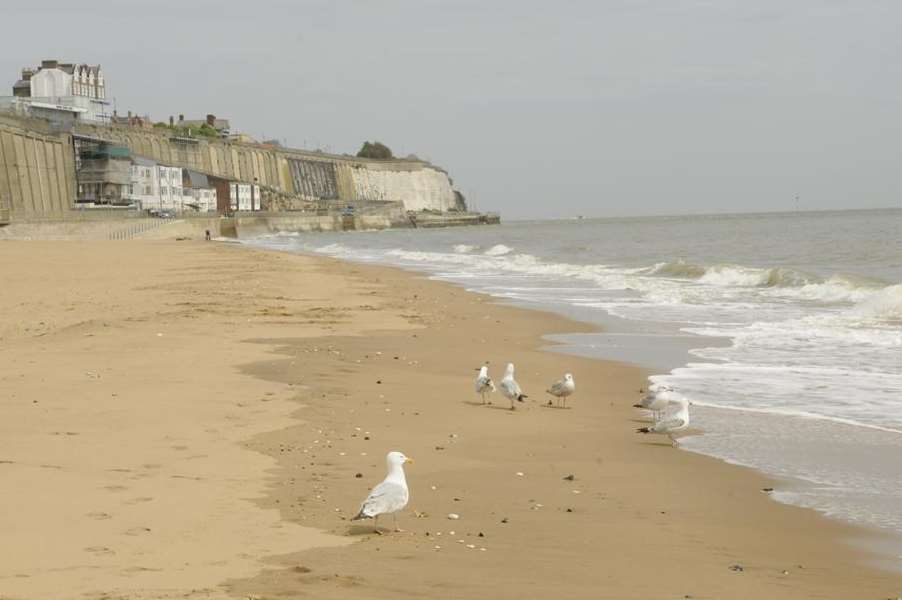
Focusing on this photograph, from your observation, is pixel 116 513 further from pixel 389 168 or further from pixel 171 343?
pixel 389 168

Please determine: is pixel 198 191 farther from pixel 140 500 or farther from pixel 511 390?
pixel 140 500

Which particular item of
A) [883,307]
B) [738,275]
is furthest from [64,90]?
[883,307]

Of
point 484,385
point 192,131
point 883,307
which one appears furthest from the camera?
point 192,131

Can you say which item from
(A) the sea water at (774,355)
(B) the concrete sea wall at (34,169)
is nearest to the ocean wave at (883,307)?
(A) the sea water at (774,355)

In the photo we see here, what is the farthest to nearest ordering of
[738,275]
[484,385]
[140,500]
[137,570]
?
1. [738,275]
2. [484,385]
3. [140,500]
4. [137,570]

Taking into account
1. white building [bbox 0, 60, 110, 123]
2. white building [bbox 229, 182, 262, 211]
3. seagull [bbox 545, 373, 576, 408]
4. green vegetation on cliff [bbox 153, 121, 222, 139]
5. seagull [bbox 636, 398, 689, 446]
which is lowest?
white building [bbox 229, 182, 262, 211]

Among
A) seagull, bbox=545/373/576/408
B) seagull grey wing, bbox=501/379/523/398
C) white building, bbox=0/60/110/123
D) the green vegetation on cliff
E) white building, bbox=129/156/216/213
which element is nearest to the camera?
seagull grey wing, bbox=501/379/523/398

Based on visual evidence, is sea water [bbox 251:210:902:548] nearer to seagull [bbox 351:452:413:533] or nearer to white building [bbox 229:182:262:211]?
seagull [bbox 351:452:413:533]

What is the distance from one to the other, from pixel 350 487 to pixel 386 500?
1305 millimetres

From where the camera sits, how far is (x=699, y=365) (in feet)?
51.8

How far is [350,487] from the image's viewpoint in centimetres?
816

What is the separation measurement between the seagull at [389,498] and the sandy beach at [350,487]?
0.15 m

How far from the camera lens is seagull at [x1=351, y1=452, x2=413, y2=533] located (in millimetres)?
6844

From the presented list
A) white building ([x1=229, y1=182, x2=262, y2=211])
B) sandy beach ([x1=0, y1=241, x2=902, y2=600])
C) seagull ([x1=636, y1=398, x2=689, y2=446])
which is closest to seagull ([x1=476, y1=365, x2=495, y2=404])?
sandy beach ([x1=0, y1=241, x2=902, y2=600])
